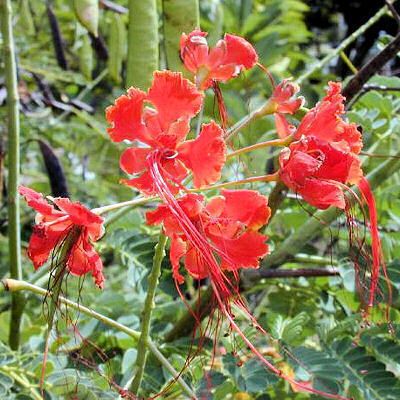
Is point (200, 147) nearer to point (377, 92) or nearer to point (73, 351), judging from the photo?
point (73, 351)

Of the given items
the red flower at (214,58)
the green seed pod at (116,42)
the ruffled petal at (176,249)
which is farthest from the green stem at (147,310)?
the green seed pod at (116,42)

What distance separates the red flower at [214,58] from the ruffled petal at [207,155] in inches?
4.3

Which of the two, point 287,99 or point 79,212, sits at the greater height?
point 287,99

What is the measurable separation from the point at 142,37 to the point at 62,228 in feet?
1.48

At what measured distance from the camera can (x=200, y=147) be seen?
105 cm

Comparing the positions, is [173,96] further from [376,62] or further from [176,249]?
[376,62]

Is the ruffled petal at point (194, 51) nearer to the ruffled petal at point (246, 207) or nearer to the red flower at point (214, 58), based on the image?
the red flower at point (214, 58)

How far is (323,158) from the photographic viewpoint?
1023mm

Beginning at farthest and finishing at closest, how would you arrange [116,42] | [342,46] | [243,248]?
[116,42] < [342,46] < [243,248]

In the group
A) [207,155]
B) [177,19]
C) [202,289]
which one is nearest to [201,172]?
[207,155]

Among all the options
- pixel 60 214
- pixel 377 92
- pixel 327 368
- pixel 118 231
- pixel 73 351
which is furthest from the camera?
pixel 377 92

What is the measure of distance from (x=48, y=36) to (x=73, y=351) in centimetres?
214

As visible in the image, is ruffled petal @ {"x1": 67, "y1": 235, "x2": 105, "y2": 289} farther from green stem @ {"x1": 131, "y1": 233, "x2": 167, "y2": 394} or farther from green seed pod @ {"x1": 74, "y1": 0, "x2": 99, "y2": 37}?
green seed pod @ {"x1": 74, "y1": 0, "x2": 99, "y2": 37}

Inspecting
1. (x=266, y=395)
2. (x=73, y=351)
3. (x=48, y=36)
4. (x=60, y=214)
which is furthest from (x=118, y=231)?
(x=48, y=36)
